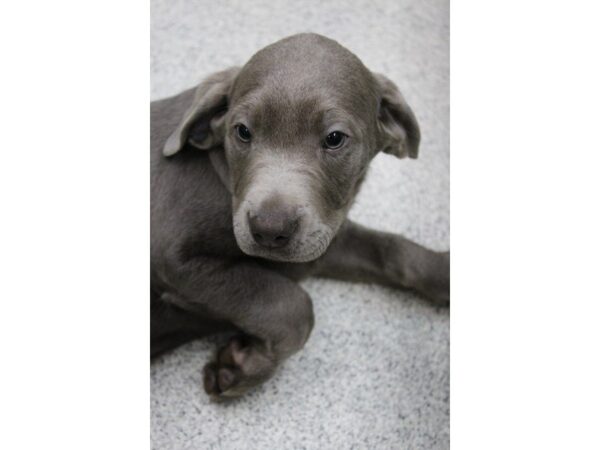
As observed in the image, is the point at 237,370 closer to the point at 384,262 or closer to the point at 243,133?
the point at 384,262

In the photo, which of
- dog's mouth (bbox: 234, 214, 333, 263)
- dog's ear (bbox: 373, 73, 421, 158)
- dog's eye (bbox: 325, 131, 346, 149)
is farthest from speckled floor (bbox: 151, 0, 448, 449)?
dog's mouth (bbox: 234, 214, 333, 263)

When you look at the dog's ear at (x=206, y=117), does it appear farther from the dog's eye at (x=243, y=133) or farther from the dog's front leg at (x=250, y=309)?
the dog's front leg at (x=250, y=309)

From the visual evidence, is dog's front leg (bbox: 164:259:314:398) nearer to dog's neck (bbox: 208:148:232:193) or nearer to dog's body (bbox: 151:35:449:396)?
dog's body (bbox: 151:35:449:396)

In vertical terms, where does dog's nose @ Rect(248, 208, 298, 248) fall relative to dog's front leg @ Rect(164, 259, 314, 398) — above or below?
above

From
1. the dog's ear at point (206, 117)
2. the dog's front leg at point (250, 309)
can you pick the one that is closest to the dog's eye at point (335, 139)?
the dog's ear at point (206, 117)

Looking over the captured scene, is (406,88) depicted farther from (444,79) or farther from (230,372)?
(230,372)

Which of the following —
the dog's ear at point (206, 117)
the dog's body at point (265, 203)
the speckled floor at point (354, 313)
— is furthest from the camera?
the dog's ear at point (206, 117)

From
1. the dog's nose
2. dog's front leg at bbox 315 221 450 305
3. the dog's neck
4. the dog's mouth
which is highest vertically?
the dog's nose
